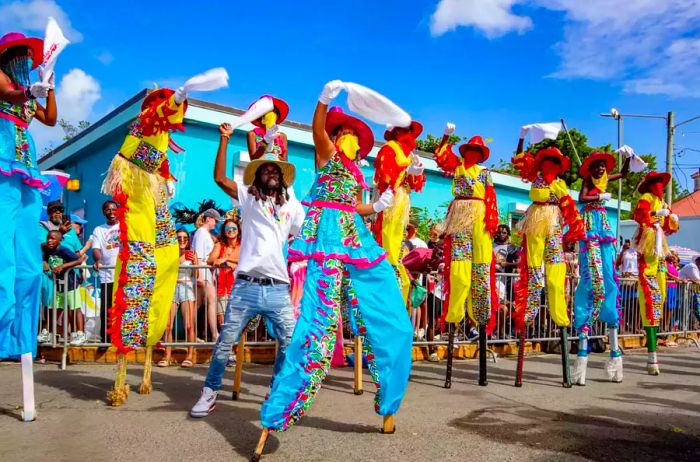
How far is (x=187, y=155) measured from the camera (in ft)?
40.5

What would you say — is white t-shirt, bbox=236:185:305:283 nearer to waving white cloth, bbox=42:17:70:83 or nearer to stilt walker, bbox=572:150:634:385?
waving white cloth, bbox=42:17:70:83

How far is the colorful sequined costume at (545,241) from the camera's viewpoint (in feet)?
22.1

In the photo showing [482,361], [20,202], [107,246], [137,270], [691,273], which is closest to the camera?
[20,202]

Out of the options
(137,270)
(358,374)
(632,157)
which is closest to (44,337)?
(137,270)

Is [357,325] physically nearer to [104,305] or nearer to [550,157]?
[550,157]

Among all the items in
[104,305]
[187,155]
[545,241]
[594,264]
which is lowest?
[104,305]

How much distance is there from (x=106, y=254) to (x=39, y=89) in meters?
4.65

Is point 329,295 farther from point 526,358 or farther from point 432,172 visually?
point 432,172

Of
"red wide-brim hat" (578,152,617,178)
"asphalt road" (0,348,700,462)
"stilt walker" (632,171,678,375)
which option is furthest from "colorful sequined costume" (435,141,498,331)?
A: "stilt walker" (632,171,678,375)

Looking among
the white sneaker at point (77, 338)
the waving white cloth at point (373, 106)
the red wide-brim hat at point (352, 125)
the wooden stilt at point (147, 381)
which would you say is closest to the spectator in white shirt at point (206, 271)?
the white sneaker at point (77, 338)

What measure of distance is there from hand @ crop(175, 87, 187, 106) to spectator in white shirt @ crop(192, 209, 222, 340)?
10.5 ft

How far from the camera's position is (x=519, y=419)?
5102 mm

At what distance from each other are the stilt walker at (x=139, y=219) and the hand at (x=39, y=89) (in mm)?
989

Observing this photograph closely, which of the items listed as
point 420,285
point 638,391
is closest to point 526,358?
point 420,285
